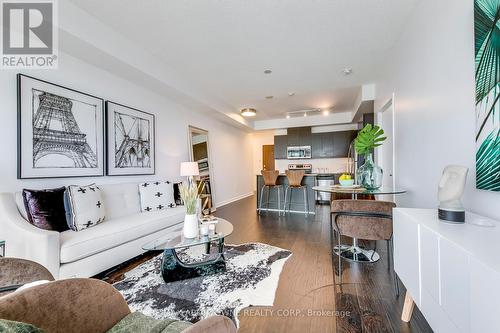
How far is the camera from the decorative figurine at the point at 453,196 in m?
1.10

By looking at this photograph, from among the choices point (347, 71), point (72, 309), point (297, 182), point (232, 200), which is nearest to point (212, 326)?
point (72, 309)

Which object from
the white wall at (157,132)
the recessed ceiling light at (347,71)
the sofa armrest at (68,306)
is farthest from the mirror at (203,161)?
the sofa armrest at (68,306)

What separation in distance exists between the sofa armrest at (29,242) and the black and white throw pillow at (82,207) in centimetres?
40

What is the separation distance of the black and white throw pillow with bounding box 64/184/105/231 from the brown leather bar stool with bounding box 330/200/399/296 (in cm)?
253

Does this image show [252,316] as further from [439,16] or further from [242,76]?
[242,76]

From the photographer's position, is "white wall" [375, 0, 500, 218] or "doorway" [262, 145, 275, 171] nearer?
"white wall" [375, 0, 500, 218]

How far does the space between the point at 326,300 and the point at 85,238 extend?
2136mm

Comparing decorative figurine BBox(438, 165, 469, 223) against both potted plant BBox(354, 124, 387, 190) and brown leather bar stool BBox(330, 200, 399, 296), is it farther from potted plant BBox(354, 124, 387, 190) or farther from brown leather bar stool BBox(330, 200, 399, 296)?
potted plant BBox(354, 124, 387, 190)

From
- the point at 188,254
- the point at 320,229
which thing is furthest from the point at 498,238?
the point at 320,229

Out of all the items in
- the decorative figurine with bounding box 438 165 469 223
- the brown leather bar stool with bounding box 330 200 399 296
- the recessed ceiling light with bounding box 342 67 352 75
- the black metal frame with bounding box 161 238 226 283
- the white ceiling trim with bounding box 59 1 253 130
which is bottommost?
the black metal frame with bounding box 161 238 226 283

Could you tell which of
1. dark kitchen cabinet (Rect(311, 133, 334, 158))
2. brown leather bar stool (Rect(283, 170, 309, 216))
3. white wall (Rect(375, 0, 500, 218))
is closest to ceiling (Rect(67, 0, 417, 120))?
white wall (Rect(375, 0, 500, 218))

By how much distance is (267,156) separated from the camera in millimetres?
9305

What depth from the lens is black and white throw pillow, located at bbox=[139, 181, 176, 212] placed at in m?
3.07

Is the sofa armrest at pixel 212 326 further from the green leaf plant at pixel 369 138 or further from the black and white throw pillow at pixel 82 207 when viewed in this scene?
the green leaf plant at pixel 369 138
